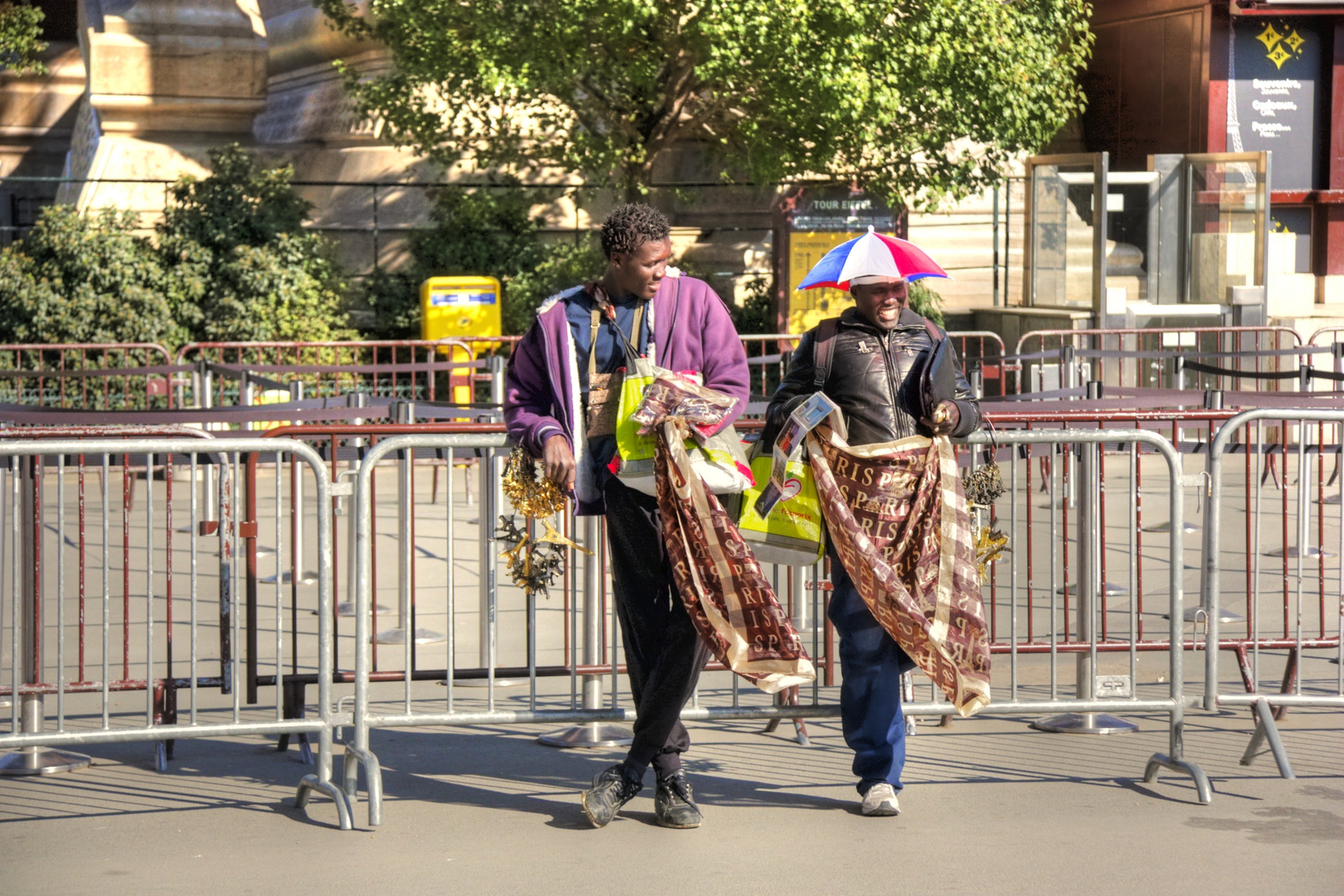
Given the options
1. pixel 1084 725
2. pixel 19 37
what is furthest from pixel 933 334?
pixel 19 37

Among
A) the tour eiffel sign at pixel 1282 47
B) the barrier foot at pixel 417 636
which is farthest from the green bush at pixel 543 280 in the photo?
the barrier foot at pixel 417 636

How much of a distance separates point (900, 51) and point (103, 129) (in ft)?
37.6

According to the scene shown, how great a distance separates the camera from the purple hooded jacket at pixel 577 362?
5.01 m

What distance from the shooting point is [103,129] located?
67.2 ft

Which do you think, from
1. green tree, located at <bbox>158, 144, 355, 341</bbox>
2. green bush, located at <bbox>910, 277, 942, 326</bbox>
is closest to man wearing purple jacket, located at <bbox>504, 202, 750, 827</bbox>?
green bush, located at <bbox>910, 277, 942, 326</bbox>

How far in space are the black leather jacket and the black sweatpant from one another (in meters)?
0.54

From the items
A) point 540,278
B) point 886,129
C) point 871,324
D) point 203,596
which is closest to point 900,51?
point 886,129

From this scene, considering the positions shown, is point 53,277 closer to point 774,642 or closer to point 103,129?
point 103,129

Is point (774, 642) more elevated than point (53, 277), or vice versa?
point (53, 277)

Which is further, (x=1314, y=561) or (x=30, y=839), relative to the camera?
(x=1314, y=561)

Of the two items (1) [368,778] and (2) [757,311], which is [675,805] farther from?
(2) [757,311]

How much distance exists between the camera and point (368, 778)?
5191 millimetres

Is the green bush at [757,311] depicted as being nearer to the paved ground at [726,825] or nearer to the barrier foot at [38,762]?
the paved ground at [726,825]

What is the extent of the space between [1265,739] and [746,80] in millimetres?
9405
